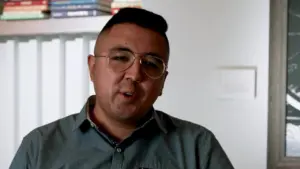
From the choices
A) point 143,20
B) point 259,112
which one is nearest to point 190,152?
point 143,20

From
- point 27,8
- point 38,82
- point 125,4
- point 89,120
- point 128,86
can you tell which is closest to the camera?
point 128,86

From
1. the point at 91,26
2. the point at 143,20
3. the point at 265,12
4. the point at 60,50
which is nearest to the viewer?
the point at 143,20

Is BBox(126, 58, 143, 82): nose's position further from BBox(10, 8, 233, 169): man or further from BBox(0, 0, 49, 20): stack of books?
BBox(0, 0, 49, 20): stack of books

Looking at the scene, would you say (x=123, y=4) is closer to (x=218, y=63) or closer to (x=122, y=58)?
(x=218, y=63)

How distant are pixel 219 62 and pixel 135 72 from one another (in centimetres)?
55

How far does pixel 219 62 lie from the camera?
156 centimetres

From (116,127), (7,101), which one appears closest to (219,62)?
(116,127)

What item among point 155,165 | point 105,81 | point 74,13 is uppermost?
point 74,13

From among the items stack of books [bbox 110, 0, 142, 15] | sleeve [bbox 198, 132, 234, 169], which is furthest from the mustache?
stack of books [bbox 110, 0, 142, 15]

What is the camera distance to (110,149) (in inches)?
44.7

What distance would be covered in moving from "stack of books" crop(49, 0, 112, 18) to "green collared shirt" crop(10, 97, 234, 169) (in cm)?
62

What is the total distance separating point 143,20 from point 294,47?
2.11 ft

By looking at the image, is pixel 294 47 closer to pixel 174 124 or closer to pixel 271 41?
pixel 271 41

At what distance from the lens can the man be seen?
1104 millimetres
